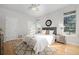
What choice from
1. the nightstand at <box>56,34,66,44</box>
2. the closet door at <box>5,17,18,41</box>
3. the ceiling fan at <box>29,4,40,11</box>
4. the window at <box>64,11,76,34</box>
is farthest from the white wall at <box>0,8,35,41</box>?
the window at <box>64,11,76,34</box>

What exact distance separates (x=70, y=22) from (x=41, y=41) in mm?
590

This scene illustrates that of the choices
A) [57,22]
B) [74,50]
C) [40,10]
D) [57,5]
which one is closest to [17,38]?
[40,10]

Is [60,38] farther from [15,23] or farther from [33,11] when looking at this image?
[15,23]

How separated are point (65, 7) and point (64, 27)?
1.11 feet

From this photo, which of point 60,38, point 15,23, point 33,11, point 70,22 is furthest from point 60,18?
point 15,23

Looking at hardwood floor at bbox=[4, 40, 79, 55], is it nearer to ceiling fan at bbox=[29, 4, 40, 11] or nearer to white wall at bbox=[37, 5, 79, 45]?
white wall at bbox=[37, 5, 79, 45]

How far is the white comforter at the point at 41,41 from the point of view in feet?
5.49

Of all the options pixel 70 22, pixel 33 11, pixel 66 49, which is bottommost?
pixel 66 49

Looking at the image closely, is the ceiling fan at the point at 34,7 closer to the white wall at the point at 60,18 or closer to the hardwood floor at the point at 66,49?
the white wall at the point at 60,18

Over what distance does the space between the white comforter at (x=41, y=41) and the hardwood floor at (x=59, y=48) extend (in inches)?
4.8

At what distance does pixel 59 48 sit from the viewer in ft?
5.39

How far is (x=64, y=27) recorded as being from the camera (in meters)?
1.65

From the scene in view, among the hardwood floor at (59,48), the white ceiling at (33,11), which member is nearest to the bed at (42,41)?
the hardwood floor at (59,48)
